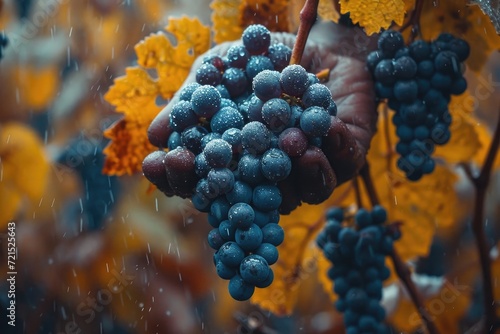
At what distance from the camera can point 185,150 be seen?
2.02ft

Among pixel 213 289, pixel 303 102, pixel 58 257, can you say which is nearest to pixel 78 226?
pixel 58 257

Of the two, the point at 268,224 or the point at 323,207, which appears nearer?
the point at 268,224

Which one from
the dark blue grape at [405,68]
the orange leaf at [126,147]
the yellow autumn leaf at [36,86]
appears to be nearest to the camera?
the dark blue grape at [405,68]

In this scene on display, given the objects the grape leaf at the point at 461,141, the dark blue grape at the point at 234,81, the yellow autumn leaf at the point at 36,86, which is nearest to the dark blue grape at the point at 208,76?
the dark blue grape at the point at 234,81

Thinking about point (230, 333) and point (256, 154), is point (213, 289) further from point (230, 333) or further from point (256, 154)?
point (256, 154)

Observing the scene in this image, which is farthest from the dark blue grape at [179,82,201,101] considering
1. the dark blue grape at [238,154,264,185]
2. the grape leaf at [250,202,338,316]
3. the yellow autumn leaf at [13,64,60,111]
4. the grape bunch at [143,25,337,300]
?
the yellow autumn leaf at [13,64,60,111]

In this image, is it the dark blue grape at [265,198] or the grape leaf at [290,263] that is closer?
the dark blue grape at [265,198]

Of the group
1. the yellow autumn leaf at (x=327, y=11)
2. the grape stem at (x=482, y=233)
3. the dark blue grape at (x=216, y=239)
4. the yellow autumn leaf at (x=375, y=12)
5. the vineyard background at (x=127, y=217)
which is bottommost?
the vineyard background at (x=127, y=217)

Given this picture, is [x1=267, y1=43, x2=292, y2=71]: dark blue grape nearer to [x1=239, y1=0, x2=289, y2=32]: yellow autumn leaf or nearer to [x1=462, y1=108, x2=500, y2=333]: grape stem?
[x1=239, y1=0, x2=289, y2=32]: yellow autumn leaf

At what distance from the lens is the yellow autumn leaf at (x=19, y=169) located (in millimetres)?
1179

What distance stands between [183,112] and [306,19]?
17cm

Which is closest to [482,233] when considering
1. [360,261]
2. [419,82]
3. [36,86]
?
[360,261]

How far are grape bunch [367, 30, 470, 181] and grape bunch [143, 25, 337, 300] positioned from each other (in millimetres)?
175

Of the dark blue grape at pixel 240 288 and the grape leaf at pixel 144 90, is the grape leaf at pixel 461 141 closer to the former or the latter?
the grape leaf at pixel 144 90
